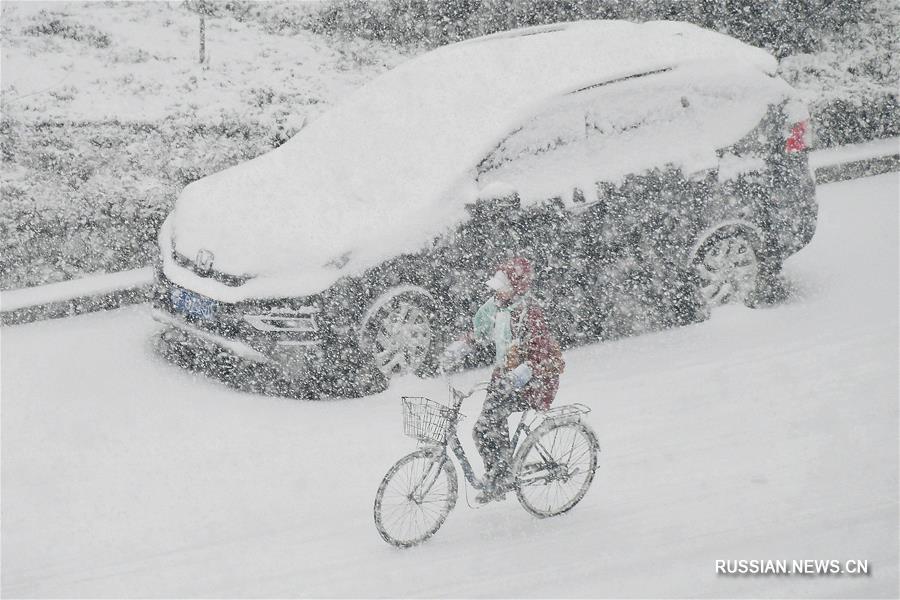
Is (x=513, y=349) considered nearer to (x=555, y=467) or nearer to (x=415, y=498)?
(x=555, y=467)

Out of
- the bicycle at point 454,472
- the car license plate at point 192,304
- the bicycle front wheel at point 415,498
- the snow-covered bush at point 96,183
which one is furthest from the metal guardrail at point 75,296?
the bicycle front wheel at point 415,498

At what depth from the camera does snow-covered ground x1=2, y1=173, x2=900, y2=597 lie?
5086 millimetres

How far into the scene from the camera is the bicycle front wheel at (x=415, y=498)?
503cm

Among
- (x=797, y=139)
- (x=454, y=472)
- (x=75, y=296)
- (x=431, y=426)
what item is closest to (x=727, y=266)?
(x=797, y=139)

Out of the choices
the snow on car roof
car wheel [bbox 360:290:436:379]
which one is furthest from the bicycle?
the snow on car roof

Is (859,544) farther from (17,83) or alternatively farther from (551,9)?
(17,83)

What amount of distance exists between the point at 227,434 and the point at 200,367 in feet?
2.78

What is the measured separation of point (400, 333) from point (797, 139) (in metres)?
3.11

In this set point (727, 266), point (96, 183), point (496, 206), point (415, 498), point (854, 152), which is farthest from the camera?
point (854, 152)

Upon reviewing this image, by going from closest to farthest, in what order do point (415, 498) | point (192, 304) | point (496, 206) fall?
1. point (415, 498)
2. point (192, 304)
3. point (496, 206)

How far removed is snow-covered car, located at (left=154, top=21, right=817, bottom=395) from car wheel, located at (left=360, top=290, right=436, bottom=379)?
0.04ft

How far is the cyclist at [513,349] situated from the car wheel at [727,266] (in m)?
2.77

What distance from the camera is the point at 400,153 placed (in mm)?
7238

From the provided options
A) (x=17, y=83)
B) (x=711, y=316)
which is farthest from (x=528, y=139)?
(x=17, y=83)
